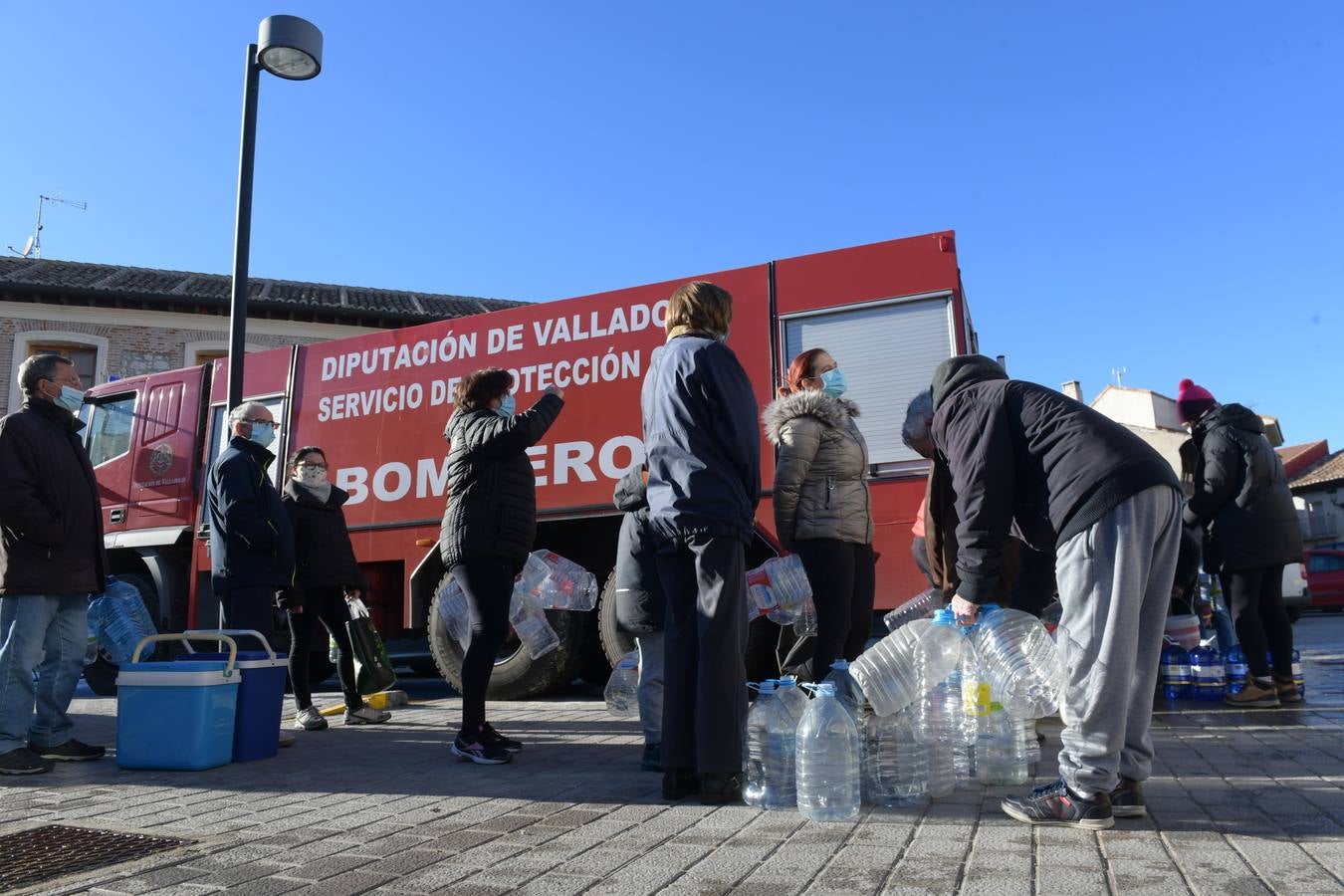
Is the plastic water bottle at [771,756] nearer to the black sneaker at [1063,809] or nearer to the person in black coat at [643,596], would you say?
the black sneaker at [1063,809]

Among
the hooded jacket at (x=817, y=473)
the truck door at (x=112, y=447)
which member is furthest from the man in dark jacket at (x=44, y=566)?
the truck door at (x=112, y=447)

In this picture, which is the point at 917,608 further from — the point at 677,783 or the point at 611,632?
the point at 677,783

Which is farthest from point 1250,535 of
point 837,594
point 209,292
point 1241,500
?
point 209,292

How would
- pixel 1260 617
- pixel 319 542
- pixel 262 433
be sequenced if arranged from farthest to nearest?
pixel 319 542, pixel 262 433, pixel 1260 617

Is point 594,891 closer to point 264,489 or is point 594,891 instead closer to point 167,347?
point 264,489

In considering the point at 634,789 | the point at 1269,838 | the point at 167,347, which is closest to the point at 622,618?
the point at 634,789

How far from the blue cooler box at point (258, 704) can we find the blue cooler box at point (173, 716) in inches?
4.3

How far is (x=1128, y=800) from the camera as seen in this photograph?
2.87m

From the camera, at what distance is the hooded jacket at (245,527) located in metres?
5.18

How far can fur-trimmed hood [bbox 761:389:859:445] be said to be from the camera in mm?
4387

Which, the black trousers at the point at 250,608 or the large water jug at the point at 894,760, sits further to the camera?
the black trousers at the point at 250,608

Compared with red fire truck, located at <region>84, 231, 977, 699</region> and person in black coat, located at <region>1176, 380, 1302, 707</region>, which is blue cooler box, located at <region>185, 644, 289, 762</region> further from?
person in black coat, located at <region>1176, 380, 1302, 707</region>

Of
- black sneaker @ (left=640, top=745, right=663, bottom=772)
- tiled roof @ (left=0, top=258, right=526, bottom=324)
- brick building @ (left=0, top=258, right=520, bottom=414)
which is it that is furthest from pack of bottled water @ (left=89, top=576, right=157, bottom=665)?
tiled roof @ (left=0, top=258, right=526, bottom=324)

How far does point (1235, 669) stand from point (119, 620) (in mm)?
8318
